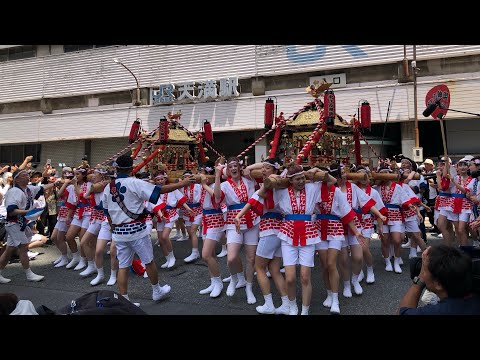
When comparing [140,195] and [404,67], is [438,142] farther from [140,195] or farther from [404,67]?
[140,195]

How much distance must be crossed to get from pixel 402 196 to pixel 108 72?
18148 mm

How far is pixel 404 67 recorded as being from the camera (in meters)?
14.2

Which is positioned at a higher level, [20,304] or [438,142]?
[438,142]

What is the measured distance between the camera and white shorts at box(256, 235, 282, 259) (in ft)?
14.4

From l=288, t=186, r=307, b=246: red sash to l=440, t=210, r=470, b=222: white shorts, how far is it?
13.4 feet

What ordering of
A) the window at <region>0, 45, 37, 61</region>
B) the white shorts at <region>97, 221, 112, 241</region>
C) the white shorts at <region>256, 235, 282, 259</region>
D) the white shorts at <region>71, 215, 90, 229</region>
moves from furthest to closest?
the window at <region>0, 45, 37, 61</region> → the white shorts at <region>71, 215, 90, 229</region> → the white shorts at <region>97, 221, 112, 241</region> → the white shorts at <region>256, 235, 282, 259</region>

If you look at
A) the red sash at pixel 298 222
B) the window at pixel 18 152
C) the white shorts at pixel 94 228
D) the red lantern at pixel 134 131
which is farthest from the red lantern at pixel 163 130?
the window at pixel 18 152

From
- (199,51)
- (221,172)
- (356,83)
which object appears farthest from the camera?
(199,51)

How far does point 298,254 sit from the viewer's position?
412 cm

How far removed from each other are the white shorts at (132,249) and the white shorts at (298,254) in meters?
1.90

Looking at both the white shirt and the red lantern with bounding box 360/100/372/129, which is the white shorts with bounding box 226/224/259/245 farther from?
the red lantern with bounding box 360/100/372/129

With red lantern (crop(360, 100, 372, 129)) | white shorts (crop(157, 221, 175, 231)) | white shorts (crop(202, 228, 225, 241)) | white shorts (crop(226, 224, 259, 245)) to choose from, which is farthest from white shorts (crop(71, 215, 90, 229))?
red lantern (crop(360, 100, 372, 129))

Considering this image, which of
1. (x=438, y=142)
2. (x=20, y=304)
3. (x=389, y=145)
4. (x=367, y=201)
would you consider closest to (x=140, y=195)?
(x=20, y=304)

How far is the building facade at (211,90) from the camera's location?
47.0ft
